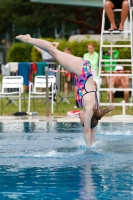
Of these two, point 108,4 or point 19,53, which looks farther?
point 19,53

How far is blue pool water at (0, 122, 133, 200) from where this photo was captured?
7.93 m

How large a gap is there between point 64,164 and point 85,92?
78.6 inches

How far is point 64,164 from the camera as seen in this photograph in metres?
9.86

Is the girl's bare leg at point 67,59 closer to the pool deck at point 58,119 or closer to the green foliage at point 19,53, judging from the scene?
the pool deck at point 58,119

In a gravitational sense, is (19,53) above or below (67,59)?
above

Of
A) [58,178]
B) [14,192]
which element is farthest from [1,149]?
[14,192]

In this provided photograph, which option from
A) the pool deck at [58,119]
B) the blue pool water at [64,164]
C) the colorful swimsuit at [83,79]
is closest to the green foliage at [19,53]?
the pool deck at [58,119]

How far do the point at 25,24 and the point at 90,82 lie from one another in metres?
35.7

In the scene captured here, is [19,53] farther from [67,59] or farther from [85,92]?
[85,92]

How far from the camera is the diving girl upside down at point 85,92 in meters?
11.2

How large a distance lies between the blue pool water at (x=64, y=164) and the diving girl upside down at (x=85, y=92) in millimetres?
431

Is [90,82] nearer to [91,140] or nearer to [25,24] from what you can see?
[91,140]

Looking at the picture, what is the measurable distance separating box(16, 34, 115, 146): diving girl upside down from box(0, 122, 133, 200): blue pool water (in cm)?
43

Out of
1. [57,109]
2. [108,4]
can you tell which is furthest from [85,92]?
[57,109]
